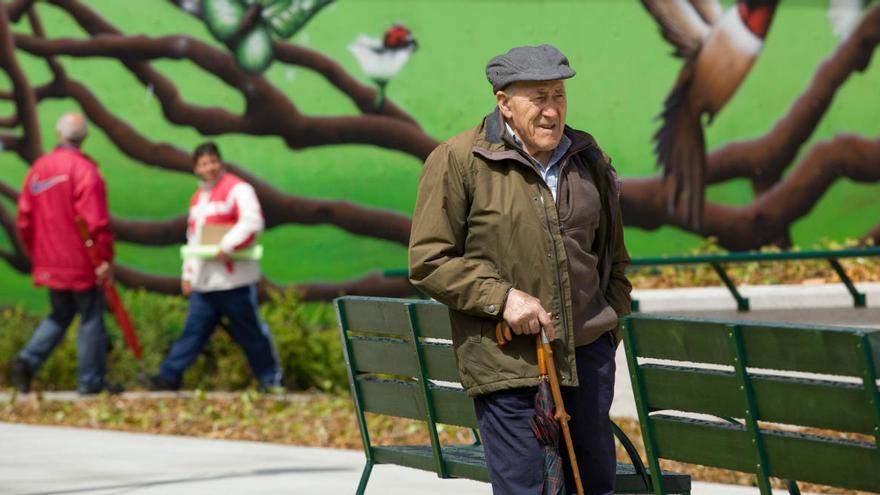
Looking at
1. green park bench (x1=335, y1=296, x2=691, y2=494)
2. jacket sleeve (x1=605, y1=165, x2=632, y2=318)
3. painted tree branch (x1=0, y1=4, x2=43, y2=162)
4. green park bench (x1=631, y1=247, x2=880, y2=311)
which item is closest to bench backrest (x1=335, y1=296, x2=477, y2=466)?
green park bench (x1=335, y1=296, x2=691, y2=494)

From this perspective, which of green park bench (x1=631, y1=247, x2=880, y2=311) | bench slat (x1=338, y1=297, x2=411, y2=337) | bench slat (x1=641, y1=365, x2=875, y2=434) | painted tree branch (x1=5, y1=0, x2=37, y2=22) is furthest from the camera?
painted tree branch (x1=5, y1=0, x2=37, y2=22)

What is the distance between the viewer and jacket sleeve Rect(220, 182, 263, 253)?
12.5 meters

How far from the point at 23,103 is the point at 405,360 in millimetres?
8105

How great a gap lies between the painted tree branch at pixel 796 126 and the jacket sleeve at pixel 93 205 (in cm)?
463

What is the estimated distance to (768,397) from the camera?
522 centimetres

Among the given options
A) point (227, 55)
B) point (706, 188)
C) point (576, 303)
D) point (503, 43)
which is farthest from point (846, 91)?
point (576, 303)

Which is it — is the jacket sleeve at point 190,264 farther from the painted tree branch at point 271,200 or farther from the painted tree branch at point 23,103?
the painted tree branch at point 23,103

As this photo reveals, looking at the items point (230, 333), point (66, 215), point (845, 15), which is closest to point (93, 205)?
point (66, 215)

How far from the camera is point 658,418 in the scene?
5.68 m

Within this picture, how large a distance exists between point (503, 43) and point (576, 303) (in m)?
9.01

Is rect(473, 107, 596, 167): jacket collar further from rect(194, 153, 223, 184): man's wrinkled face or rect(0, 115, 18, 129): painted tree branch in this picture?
rect(0, 115, 18, 129): painted tree branch

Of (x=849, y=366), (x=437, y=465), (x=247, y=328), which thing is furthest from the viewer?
(x=247, y=328)

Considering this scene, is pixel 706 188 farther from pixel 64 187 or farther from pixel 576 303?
pixel 576 303

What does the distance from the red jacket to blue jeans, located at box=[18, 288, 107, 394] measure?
11 cm
